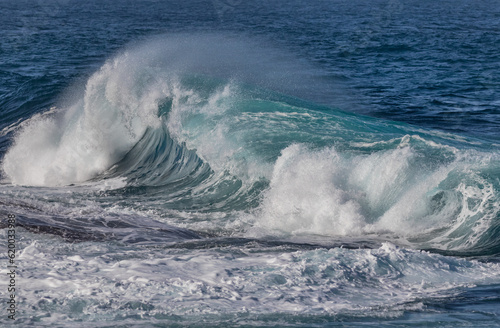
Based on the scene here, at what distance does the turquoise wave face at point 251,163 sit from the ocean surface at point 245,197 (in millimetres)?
37

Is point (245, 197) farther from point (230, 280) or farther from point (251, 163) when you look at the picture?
point (230, 280)

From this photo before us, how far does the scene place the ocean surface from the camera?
20.6 feet

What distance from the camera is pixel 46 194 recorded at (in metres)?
11.4

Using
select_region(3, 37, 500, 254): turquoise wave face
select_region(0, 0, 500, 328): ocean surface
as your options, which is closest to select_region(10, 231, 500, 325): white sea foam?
select_region(0, 0, 500, 328): ocean surface

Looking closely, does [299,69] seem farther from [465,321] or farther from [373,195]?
[465,321]

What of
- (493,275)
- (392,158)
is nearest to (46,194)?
(392,158)

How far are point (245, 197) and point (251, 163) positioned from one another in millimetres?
956

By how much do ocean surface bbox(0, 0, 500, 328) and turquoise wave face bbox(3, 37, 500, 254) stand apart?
0.04 meters

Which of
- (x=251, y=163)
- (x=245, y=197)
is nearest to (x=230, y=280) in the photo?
(x=245, y=197)

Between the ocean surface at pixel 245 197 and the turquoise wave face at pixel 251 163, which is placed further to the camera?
the turquoise wave face at pixel 251 163

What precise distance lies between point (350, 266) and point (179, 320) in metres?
2.26

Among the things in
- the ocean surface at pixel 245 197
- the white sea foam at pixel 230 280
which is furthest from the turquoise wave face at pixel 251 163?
the white sea foam at pixel 230 280

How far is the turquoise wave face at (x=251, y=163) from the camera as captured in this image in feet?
31.0

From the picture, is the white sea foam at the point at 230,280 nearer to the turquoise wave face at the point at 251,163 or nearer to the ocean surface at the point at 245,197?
the ocean surface at the point at 245,197
